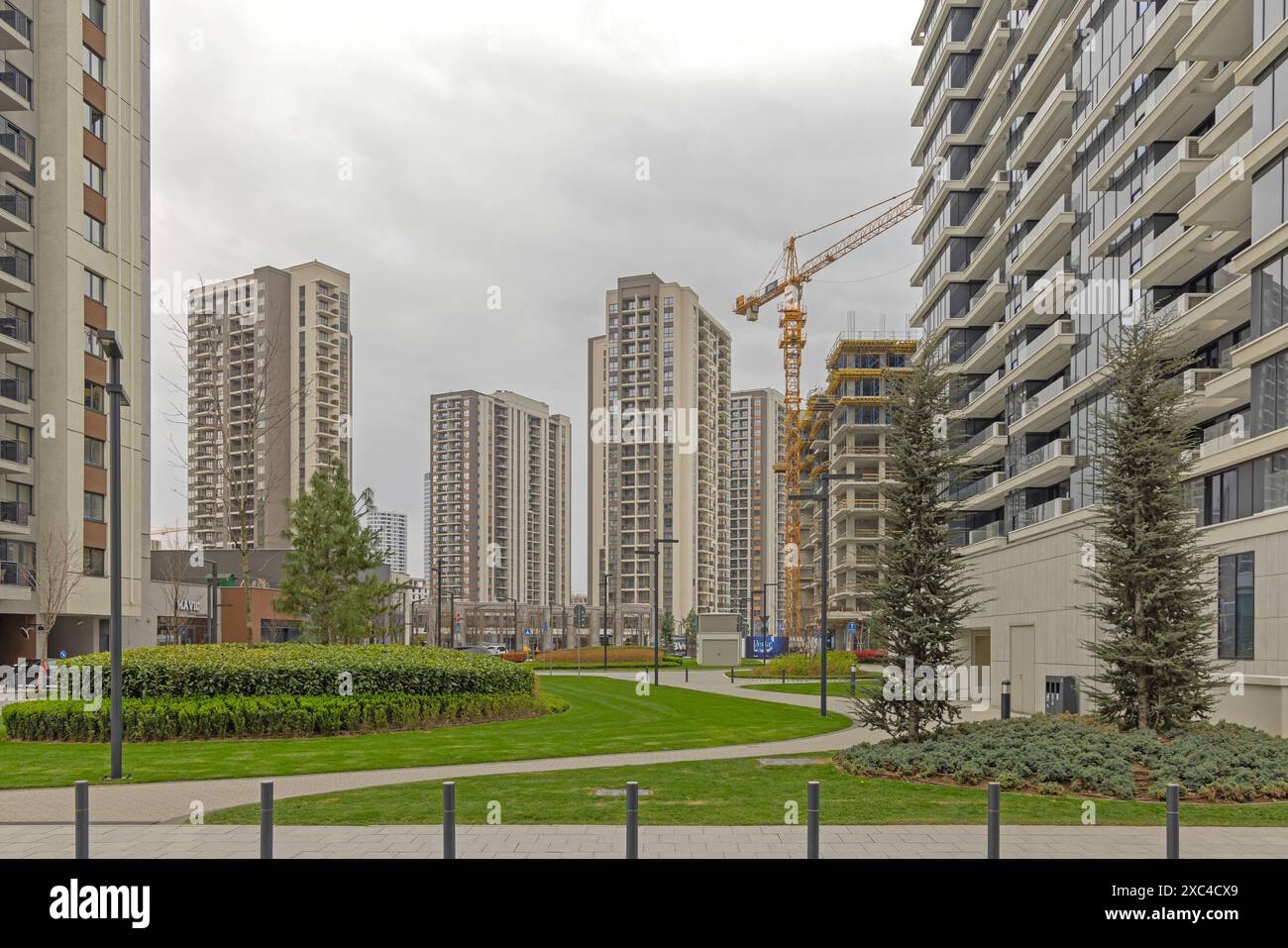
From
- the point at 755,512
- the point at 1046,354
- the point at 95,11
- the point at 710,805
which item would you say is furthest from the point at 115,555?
the point at 755,512

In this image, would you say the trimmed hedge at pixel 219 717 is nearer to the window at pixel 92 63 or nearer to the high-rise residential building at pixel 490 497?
the window at pixel 92 63

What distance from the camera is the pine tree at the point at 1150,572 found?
61.9ft

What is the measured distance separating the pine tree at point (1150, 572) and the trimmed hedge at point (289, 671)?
15.2 m

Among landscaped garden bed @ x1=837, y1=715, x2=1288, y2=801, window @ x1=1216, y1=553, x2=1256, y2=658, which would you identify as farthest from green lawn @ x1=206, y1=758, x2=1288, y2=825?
window @ x1=1216, y1=553, x2=1256, y2=658

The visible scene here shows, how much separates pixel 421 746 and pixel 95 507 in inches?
1361

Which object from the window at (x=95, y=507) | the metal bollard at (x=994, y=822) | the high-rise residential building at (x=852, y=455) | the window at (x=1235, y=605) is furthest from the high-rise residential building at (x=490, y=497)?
the metal bollard at (x=994, y=822)

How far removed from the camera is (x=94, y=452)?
48906mm

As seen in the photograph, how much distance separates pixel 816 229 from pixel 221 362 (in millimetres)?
75521

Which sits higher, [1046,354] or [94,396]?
[1046,354]

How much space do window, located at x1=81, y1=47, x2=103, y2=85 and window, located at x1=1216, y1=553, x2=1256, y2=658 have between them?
5132 centimetres

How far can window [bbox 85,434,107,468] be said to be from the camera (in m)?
48.4

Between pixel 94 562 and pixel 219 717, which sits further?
pixel 94 562

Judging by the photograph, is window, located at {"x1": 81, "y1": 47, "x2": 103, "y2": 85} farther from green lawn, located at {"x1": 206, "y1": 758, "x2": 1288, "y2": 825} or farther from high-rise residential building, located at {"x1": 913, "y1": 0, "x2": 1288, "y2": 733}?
green lawn, located at {"x1": 206, "y1": 758, "x2": 1288, "y2": 825}

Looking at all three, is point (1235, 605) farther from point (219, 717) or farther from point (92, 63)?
point (92, 63)
